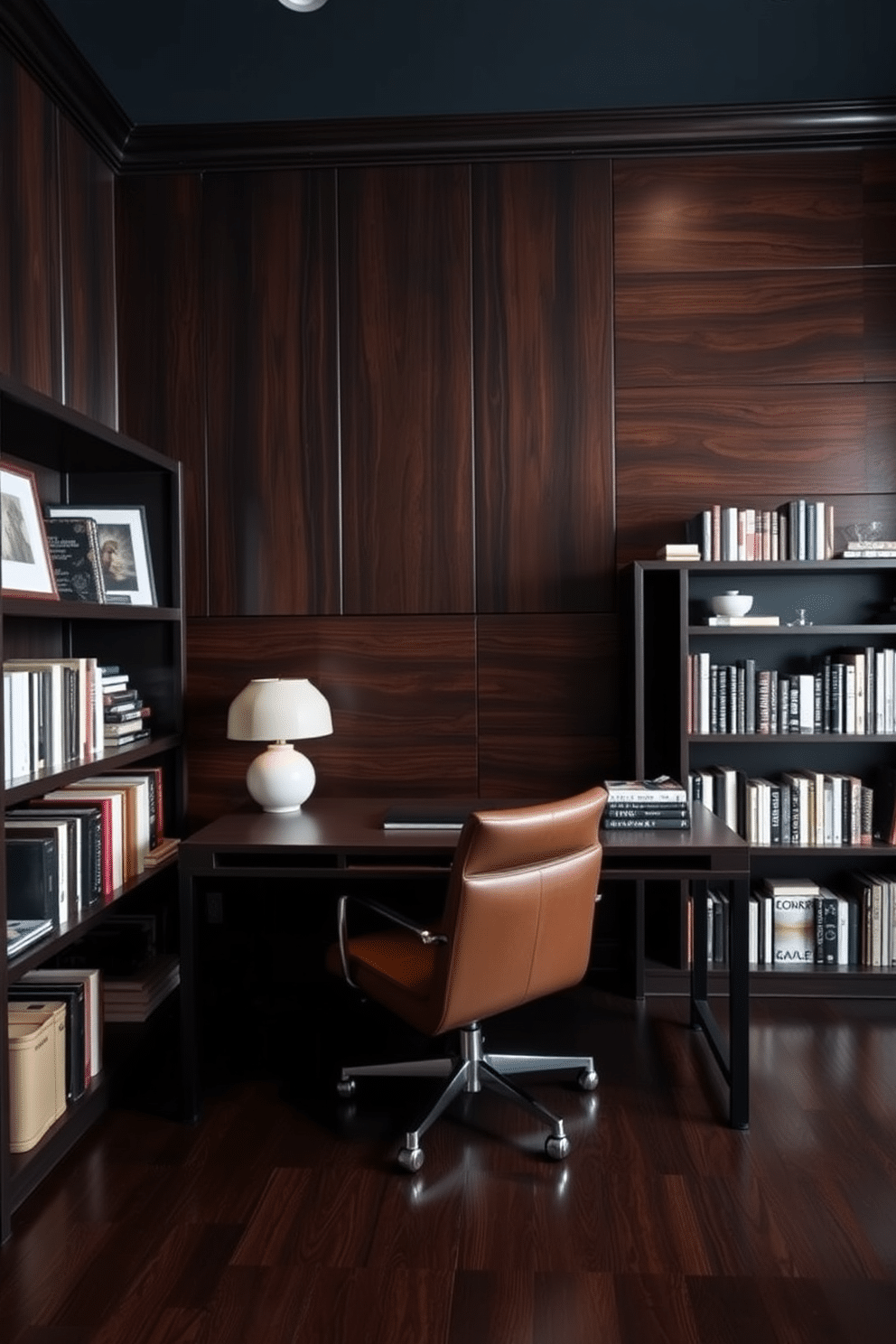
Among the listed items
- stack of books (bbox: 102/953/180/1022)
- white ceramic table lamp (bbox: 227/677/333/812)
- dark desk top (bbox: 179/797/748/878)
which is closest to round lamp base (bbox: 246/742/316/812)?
white ceramic table lamp (bbox: 227/677/333/812)

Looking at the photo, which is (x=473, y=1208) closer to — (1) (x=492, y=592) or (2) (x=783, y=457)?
(1) (x=492, y=592)

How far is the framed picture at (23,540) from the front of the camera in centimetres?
273

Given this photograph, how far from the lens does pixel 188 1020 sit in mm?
2891

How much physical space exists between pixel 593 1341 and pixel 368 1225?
0.60 m

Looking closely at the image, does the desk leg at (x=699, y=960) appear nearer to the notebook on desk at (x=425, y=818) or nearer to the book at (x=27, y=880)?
the notebook on desk at (x=425, y=818)

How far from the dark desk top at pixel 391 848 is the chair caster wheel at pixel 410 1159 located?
0.75 metres

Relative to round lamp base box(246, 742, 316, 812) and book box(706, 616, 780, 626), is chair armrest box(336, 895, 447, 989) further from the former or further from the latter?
book box(706, 616, 780, 626)

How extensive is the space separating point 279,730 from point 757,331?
2.33 meters

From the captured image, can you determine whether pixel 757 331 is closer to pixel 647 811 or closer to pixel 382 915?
pixel 647 811

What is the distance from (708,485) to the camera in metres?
3.98

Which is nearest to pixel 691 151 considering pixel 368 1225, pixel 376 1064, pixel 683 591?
pixel 683 591

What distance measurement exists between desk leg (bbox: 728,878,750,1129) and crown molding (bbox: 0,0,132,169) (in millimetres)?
3224

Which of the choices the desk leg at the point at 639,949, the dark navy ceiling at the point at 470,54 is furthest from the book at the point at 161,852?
the dark navy ceiling at the point at 470,54

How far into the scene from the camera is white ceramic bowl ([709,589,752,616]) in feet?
12.4
